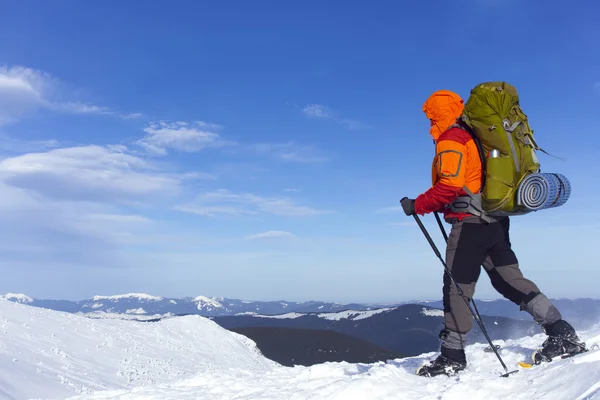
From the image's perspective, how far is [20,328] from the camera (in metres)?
12.2

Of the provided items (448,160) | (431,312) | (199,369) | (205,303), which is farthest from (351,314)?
(205,303)

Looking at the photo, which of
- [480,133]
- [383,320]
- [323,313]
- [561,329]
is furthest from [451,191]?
[323,313]

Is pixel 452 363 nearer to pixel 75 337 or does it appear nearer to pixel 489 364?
pixel 489 364

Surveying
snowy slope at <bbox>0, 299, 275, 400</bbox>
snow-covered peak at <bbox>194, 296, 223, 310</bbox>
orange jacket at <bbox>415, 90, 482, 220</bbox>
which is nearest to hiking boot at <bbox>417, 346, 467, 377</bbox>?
orange jacket at <bbox>415, 90, 482, 220</bbox>

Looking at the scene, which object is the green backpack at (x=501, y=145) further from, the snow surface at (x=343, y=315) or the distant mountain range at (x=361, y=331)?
the snow surface at (x=343, y=315)

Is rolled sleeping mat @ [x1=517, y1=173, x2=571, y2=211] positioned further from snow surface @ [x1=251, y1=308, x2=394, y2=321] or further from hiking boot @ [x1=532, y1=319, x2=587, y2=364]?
snow surface @ [x1=251, y1=308, x2=394, y2=321]

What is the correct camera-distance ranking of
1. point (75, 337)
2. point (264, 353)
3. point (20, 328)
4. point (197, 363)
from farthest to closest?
1. point (264, 353)
2. point (197, 363)
3. point (75, 337)
4. point (20, 328)

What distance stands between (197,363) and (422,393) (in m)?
13.3

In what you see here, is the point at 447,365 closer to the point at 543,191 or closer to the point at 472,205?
the point at 472,205

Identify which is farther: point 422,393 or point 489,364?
point 489,364

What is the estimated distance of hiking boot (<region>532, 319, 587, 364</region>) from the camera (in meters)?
4.42

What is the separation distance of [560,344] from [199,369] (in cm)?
1276

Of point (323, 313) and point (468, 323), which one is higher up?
point (468, 323)

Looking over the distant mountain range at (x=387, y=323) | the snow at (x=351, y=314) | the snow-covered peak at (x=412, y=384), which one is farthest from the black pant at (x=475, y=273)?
the snow at (x=351, y=314)
